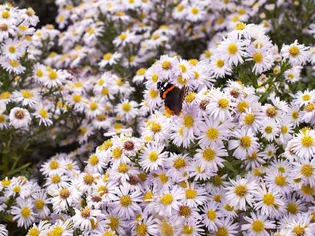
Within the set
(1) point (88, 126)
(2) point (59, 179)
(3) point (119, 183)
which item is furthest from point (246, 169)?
(1) point (88, 126)

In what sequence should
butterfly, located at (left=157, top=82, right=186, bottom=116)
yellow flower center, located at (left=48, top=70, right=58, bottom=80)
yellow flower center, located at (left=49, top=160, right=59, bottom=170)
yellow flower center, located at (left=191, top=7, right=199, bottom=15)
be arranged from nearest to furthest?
butterfly, located at (left=157, top=82, right=186, bottom=116) < yellow flower center, located at (left=49, top=160, right=59, bottom=170) < yellow flower center, located at (left=48, top=70, right=58, bottom=80) < yellow flower center, located at (left=191, top=7, right=199, bottom=15)

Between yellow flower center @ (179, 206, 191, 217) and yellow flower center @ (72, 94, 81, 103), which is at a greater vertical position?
yellow flower center @ (179, 206, 191, 217)

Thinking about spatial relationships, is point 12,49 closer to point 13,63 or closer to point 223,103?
point 13,63

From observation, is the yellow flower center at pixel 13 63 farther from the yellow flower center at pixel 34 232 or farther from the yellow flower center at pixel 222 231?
the yellow flower center at pixel 222 231

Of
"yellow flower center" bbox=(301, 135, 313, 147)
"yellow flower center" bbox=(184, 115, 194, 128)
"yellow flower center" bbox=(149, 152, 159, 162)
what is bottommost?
"yellow flower center" bbox=(149, 152, 159, 162)

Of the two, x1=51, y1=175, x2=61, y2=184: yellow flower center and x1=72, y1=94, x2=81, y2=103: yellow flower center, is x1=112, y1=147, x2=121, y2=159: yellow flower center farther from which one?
x1=72, y1=94, x2=81, y2=103: yellow flower center

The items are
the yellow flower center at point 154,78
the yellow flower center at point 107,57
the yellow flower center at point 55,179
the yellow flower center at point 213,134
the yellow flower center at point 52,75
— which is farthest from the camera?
the yellow flower center at point 107,57

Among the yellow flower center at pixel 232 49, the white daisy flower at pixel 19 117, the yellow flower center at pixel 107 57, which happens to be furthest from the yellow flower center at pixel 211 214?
the yellow flower center at pixel 107 57

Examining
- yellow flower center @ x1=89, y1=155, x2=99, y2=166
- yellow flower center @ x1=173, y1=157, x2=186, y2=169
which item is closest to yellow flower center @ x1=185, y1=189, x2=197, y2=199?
yellow flower center @ x1=173, y1=157, x2=186, y2=169

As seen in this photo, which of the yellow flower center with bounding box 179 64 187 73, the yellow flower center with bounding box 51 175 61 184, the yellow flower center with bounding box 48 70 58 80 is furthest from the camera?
the yellow flower center with bounding box 48 70 58 80

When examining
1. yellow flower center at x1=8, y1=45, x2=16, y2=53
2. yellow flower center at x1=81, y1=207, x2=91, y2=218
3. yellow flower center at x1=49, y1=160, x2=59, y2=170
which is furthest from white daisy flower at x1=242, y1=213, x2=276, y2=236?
yellow flower center at x1=8, y1=45, x2=16, y2=53

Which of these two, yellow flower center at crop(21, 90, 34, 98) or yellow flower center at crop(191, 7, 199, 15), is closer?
yellow flower center at crop(21, 90, 34, 98)

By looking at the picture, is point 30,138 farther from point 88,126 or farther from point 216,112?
point 216,112

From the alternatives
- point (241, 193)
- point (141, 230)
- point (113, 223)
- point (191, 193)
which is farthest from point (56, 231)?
point (241, 193)
